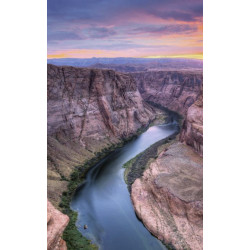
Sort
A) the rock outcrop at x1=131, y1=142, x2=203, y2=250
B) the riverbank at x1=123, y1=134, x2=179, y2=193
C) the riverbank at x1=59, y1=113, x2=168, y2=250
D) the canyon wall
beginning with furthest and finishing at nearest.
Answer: the riverbank at x1=123, y1=134, x2=179, y2=193 → the canyon wall → the rock outcrop at x1=131, y1=142, x2=203, y2=250 → the riverbank at x1=59, y1=113, x2=168, y2=250

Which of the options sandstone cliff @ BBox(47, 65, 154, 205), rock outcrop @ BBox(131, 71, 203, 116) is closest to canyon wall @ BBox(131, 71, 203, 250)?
sandstone cliff @ BBox(47, 65, 154, 205)

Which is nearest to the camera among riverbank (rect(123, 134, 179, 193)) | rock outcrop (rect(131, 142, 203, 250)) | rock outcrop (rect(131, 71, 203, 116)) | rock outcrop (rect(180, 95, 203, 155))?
rock outcrop (rect(131, 142, 203, 250))

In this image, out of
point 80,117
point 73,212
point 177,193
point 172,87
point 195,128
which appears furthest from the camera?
point 172,87

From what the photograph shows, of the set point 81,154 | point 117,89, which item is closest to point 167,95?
point 117,89

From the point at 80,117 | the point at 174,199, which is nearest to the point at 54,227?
the point at 174,199

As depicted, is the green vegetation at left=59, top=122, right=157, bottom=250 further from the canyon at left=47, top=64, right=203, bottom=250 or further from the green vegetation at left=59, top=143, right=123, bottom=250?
the canyon at left=47, top=64, right=203, bottom=250

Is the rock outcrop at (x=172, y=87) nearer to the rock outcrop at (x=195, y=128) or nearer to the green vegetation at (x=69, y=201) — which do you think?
the green vegetation at (x=69, y=201)

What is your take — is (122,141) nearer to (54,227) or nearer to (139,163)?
(139,163)
